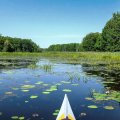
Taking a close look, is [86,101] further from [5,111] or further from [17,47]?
[17,47]

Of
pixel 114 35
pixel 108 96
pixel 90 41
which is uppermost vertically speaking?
pixel 90 41

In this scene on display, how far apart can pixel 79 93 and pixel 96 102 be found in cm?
208

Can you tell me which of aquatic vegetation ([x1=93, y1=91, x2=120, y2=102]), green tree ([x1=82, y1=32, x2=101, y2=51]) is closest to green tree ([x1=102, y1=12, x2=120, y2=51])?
green tree ([x1=82, y1=32, x2=101, y2=51])

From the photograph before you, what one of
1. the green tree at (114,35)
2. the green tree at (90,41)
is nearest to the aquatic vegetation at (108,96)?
the green tree at (114,35)

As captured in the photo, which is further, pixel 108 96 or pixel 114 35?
pixel 114 35

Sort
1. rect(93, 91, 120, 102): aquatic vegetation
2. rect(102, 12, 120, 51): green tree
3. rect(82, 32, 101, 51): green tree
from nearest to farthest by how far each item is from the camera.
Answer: rect(93, 91, 120, 102): aquatic vegetation, rect(102, 12, 120, 51): green tree, rect(82, 32, 101, 51): green tree

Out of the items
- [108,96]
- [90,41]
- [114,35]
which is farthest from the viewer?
[90,41]

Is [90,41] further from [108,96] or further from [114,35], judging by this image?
[108,96]

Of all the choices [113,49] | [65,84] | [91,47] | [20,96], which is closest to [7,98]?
[20,96]

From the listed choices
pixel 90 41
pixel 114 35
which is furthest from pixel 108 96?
pixel 90 41

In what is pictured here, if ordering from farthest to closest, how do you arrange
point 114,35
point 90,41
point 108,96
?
1. point 90,41
2. point 114,35
3. point 108,96

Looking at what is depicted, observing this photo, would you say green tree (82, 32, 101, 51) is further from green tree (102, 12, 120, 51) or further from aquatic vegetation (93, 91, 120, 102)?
aquatic vegetation (93, 91, 120, 102)

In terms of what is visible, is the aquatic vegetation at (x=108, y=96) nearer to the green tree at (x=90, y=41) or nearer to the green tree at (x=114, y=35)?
the green tree at (x=114, y=35)

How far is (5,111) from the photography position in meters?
9.76
